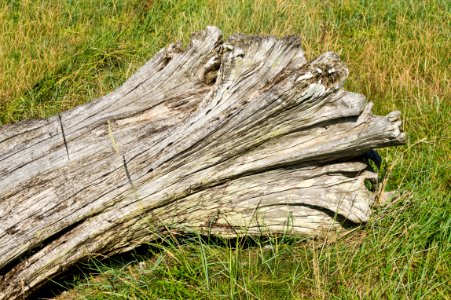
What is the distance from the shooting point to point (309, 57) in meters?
5.85

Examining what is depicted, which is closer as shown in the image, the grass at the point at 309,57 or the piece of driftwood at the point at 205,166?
the grass at the point at 309,57

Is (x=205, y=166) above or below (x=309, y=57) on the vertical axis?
above

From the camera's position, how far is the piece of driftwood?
357 cm

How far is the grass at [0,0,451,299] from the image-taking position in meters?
3.37

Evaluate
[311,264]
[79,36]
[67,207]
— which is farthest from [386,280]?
[79,36]

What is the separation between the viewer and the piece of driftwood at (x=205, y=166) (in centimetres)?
357

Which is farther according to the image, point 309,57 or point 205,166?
point 309,57

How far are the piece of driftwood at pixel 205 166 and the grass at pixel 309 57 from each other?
182 millimetres

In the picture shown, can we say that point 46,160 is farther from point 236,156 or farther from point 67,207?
point 236,156

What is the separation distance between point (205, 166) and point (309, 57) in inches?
98.6

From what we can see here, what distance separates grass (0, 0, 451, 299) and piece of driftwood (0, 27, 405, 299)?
0.18m

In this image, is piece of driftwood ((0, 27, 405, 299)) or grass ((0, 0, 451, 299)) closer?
grass ((0, 0, 451, 299))

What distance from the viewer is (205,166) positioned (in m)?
3.71

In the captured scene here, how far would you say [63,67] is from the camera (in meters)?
5.74
